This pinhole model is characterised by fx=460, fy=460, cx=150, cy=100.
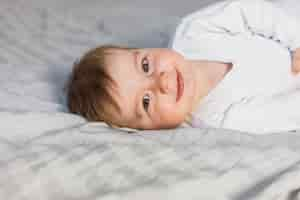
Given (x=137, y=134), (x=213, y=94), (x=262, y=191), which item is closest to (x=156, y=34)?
(x=213, y=94)

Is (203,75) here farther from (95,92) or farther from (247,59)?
(95,92)

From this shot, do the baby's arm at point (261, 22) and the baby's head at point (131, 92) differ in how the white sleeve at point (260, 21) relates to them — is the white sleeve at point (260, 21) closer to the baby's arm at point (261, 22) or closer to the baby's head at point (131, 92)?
the baby's arm at point (261, 22)

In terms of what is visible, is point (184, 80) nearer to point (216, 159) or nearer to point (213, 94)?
point (213, 94)

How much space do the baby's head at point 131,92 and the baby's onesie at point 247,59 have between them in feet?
0.32

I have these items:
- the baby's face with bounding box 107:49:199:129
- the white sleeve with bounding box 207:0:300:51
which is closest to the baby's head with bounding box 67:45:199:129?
the baby's face with bounding box 107:49:199:129

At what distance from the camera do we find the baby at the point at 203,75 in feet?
3.54

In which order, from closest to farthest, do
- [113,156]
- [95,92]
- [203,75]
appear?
1. [113,156]
2. [95,92]
3. [203,75]

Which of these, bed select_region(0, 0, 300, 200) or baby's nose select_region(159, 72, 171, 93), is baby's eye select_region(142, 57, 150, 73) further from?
bed select_region(0, 0, 300, 200)

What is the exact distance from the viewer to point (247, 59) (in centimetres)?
124

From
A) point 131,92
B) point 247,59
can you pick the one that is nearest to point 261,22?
point 247,59

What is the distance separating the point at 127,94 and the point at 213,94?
244mm

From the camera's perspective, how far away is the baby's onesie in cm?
112

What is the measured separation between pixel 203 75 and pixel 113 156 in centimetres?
49

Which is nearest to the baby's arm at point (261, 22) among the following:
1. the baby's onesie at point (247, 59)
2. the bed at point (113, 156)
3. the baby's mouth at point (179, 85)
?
the baby's onesie at point (247, 59)
